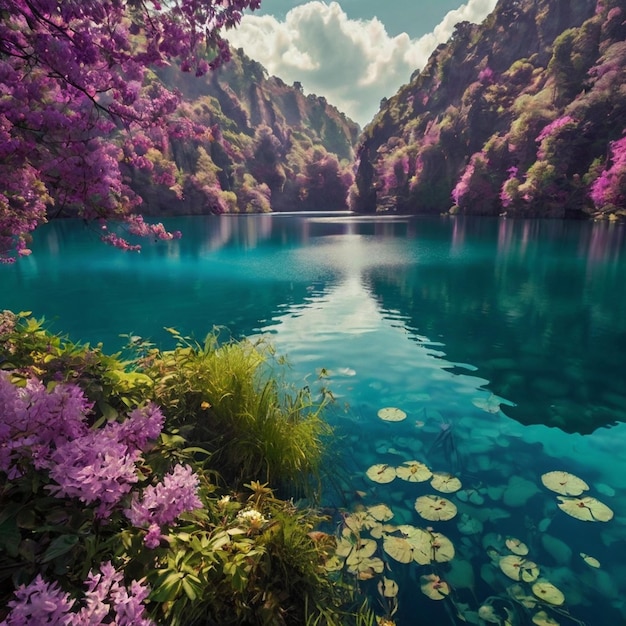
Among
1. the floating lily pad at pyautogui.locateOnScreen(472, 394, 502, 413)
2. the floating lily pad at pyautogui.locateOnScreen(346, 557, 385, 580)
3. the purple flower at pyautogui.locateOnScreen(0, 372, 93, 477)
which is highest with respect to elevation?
the purple flower at pyautogui.locateOnScreen(0, 372, 93, 477)

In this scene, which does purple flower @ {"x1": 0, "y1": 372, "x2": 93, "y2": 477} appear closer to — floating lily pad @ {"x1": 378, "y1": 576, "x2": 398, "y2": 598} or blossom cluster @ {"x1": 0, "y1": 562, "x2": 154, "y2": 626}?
blossom cluster @ {"x1": 0, "y1": 562, "x2": 154, "y2": 626}

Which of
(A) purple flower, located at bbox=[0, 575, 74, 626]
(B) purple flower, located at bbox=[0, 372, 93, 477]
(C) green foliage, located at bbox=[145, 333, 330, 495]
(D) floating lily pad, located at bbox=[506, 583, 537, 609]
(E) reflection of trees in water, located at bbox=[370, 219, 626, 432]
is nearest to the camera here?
(A) purple flower, located at bbox=[0, 575, 74, 626]

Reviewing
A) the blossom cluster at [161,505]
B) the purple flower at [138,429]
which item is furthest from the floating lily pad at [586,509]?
the purple flower at [138,429]

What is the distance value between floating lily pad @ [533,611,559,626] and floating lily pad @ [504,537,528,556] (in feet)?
2.08

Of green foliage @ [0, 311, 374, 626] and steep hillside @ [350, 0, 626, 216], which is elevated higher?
steep hillside @ [350, 0, 626, 216]

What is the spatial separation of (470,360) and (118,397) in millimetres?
8046

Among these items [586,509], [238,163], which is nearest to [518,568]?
[586,509]

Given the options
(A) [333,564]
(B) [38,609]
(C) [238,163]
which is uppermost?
(C) [238,163]

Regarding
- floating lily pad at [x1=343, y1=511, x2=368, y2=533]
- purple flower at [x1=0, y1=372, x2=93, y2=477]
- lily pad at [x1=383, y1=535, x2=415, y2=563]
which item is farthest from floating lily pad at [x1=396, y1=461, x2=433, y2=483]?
purple flower at [x1=0, y1=372, x2=93, y2=477]

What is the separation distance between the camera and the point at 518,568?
3762 millimetres

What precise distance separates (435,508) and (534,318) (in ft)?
33.9

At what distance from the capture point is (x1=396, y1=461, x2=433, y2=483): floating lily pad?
198 inches

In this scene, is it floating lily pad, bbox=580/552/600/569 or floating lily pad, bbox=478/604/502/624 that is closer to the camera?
floating lily pad, bbox=478/604/502/624

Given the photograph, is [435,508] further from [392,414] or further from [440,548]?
[392,414]
